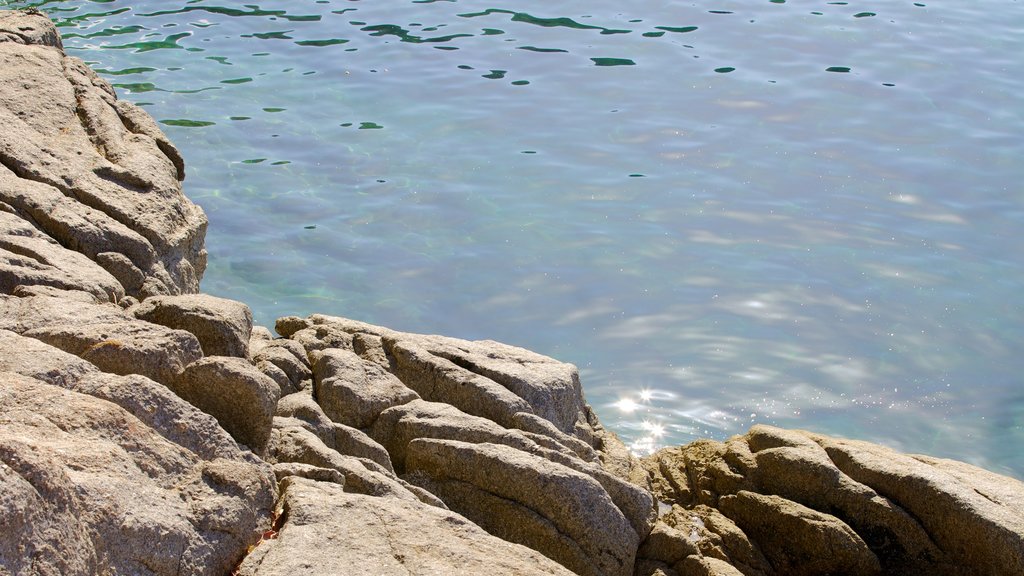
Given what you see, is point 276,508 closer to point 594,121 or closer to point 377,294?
point 377,294

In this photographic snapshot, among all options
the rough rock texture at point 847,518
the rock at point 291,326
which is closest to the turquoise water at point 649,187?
the rough rock texture at point 847,518

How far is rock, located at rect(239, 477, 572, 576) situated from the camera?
401 cm

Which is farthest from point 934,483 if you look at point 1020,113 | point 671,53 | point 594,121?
point 671,53

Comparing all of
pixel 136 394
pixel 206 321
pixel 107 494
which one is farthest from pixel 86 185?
pixel 107 494

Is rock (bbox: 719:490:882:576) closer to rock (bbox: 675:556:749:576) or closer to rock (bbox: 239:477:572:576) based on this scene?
rock (bbox: 675:556:749:576)

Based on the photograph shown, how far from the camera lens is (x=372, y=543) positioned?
4188mm

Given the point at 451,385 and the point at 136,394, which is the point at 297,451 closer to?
the point at 136,394

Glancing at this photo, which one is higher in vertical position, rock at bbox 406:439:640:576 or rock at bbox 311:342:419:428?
rock at bbox 311:342:419:428

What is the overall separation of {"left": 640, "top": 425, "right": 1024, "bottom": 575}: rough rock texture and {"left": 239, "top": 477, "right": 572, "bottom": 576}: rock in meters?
2.02

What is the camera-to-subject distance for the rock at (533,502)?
5.68 meters

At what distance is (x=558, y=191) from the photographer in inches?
498

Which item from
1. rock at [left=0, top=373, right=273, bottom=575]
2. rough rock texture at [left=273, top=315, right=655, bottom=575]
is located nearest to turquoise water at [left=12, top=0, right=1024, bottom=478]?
rough rock texture at [left=273, top=315, right=655, bottom=575]

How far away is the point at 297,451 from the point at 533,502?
49.1 inches

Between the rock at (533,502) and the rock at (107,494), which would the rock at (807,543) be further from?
the rock at (107,494)
